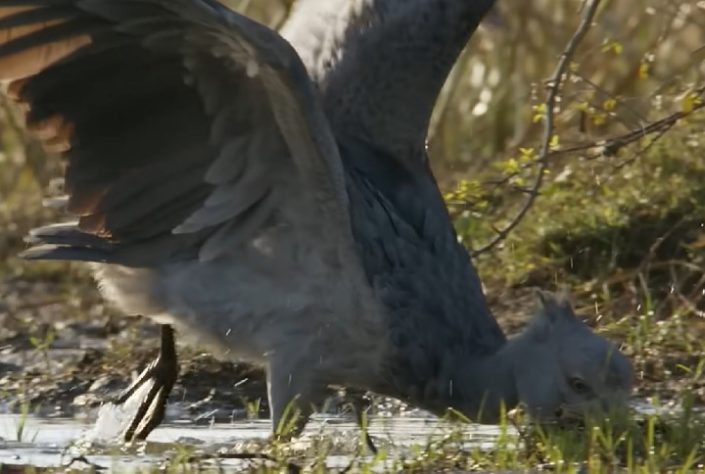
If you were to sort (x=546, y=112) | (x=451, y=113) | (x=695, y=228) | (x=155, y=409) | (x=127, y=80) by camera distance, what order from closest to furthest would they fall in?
(x=127, y=80) < (x=155, y=409) < (x=546, y=112) < (x=695, y=228) < (x=451, y=113)

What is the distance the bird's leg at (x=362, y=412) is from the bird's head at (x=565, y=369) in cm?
45

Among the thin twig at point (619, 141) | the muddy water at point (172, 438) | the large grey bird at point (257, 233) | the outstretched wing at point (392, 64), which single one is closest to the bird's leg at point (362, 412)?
the muddy water at point (172, 438)

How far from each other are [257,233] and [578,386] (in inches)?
41.6

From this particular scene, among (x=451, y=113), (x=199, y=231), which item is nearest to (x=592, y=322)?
(x=199, y=231)

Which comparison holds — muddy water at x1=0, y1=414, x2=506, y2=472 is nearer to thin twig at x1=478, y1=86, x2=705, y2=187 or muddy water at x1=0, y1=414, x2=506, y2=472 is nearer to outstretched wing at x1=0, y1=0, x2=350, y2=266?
outstretched wing at x1=0, y1=0, x2=350, y2=266

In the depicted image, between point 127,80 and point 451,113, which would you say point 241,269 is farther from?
point 451,113

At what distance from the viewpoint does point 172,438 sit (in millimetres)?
5703

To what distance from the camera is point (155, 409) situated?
5840mm

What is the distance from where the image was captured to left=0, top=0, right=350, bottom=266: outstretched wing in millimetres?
5062

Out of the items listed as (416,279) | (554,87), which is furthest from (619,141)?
(416,279)

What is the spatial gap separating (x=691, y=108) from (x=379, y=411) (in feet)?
4.66

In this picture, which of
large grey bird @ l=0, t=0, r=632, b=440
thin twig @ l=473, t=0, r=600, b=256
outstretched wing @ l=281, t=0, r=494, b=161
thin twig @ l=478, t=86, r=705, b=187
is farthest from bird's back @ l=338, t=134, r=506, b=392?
thin twig @ l=478, t=86, r=705, b=187

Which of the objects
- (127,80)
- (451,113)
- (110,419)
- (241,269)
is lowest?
(110,419)

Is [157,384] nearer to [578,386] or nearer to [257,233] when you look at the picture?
[257,233]
